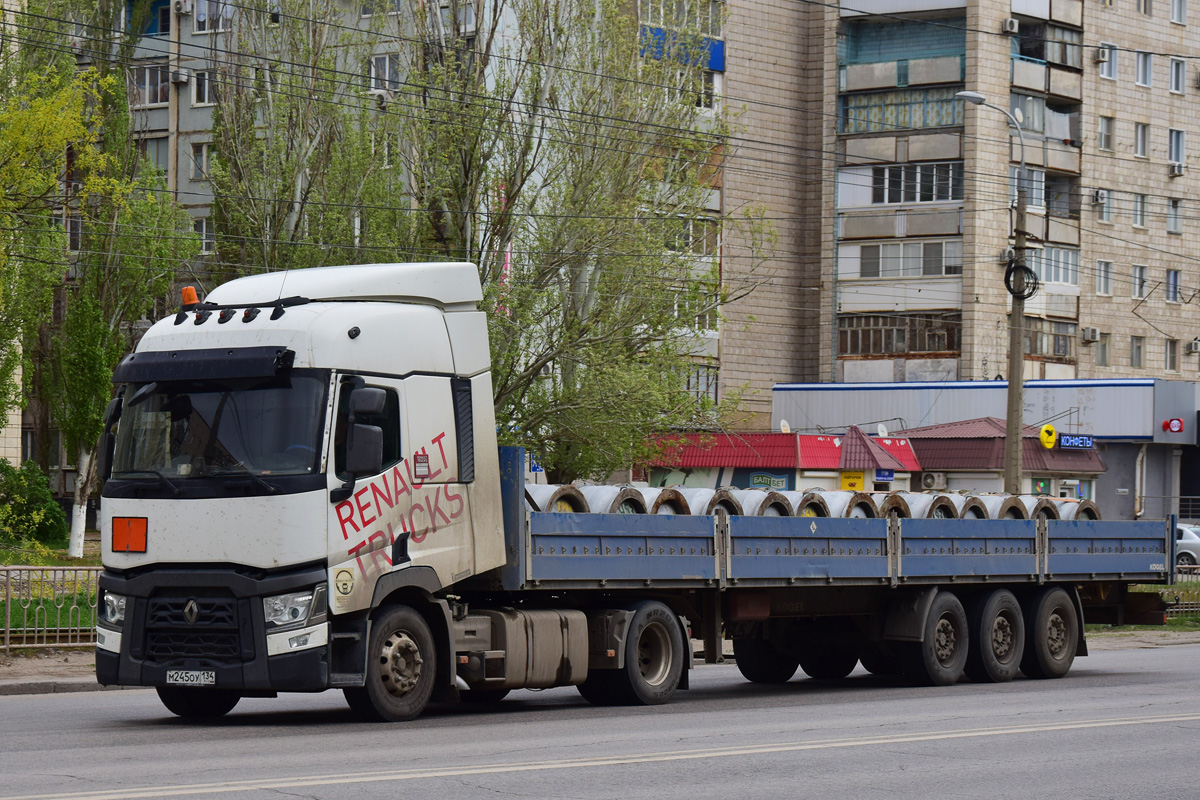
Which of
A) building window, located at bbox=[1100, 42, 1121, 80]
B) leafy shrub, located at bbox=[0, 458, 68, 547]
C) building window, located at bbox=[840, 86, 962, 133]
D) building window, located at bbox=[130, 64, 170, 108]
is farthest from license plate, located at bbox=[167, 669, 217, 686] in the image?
building window, located at bbox=[1100, 42, 1121, 80]

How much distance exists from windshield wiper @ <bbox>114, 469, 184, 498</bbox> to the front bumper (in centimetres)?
58

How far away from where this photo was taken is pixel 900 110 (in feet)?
194

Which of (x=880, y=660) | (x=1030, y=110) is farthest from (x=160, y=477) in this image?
(x=1030, y=110)

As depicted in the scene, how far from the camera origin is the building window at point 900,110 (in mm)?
58375

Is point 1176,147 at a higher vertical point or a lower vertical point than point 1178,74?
lower

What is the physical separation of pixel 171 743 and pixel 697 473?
44.2m

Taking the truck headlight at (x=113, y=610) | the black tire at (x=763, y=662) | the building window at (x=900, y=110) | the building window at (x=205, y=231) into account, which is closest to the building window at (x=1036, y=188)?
the building window at (x=900, y=110)

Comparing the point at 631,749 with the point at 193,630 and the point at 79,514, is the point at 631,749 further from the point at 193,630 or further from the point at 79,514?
the point at 79,514

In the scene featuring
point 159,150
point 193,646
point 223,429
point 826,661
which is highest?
point 159,150

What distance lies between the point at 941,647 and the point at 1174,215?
51.4 metres

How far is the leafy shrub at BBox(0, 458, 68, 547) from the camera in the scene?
36656mm

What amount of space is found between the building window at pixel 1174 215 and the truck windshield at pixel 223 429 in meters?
58.0

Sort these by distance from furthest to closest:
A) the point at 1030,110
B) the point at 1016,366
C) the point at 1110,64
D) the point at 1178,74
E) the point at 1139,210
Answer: the point at 1178,74, the point at 1139,210, the point at 1110,64, the point at 1030,110, the point at 1016,366

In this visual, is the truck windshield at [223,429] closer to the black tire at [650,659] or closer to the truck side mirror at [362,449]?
the truck side mirror at [362,449]
